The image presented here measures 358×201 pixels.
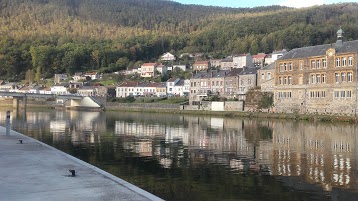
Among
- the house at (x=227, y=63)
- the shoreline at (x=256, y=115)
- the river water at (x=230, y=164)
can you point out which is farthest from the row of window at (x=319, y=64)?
the house at (x=227, y=63)

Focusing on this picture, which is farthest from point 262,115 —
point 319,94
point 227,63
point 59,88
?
point 59,88

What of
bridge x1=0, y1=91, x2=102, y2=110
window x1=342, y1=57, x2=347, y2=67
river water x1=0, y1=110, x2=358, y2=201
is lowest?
river water x1=0, y1=110, x2=358, y2=201

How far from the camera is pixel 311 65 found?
59375mm

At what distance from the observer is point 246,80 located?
82.5m

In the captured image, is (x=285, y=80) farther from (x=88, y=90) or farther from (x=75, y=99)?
(x=88, y=90)

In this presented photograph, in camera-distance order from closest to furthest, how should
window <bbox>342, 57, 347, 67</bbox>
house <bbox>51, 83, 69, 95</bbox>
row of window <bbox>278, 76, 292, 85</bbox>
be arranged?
window <bbox>342, 57, 347, 67</bbox>, row of window <bbox>278, 76, 292, 85</bbox>, house <bbox>51, 83, 69, 95</bbox>

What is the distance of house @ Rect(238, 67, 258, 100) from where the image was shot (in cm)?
8038

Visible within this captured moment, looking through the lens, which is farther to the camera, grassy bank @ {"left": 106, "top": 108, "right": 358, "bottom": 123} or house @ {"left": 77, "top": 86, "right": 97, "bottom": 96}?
house @ {"left": 77, "top": 86, "right": 97, "bottom": 96}

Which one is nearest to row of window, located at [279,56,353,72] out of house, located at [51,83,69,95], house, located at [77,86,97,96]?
house, located at [77,86,97,96]

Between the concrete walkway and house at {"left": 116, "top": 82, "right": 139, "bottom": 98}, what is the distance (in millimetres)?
98326

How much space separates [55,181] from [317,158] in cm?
1385

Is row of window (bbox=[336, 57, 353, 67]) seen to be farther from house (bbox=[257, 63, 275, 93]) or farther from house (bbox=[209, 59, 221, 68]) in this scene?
house (bbox=[209, 59, 221, 68])

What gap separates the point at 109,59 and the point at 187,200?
156 meters

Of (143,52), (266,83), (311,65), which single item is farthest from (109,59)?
→ (311,65)
